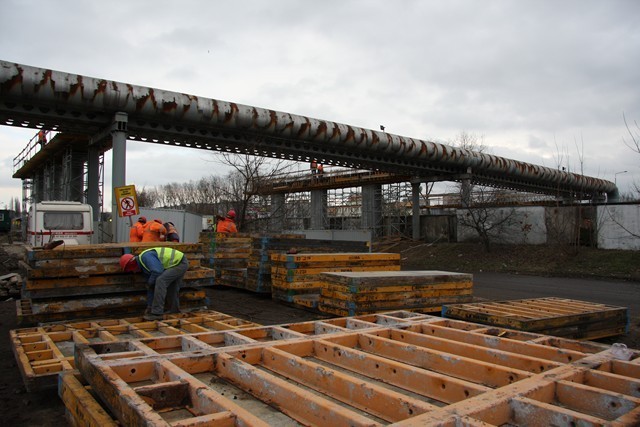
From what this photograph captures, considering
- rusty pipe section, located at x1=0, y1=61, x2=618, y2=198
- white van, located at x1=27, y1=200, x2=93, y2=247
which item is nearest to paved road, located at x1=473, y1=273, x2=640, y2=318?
rusty pipe section, located at x1=0, y1=61, x2=618, y2=198

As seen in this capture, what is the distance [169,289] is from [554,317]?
6.34 m

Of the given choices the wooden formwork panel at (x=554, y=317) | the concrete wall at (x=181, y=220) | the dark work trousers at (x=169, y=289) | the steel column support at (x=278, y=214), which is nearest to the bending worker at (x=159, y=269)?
the dark work trousers at (x=169, y=289)

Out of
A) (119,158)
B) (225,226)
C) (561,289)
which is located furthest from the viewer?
(119,158)

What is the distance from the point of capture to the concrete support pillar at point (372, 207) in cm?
3594

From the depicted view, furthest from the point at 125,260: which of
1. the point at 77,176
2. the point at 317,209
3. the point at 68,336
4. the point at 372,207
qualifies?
the point at 317,209

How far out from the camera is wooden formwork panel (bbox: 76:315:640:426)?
2.59 meters

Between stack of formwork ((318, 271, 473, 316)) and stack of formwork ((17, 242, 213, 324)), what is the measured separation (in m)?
2.83

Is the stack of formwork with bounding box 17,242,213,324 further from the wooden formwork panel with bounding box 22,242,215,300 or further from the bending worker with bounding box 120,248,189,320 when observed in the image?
the bending worker with bounding box 120,248,189,320

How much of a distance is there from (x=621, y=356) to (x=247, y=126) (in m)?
17.3

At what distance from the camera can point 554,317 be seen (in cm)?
730

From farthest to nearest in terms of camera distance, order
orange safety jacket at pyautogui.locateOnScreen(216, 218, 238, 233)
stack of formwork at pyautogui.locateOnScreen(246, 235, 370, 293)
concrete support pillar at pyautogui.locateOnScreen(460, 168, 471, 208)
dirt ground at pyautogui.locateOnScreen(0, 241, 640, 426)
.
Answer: concrete support pillar at pyautogui.locateOnScreen(460, 168, 471, 208) → orange safety jacket at pyautogui.locateOnScreen(216, 218, 238, 233) → stack of formwork at pyautogui.locateOnScreen(246, 235, 370, 293) → dirt ground at pyautogui.locateOnScreen(0, 241, 640, 426)

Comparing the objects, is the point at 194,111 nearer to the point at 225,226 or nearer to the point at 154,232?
the point at 225,226

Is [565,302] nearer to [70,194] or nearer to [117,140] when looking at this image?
[117,140]

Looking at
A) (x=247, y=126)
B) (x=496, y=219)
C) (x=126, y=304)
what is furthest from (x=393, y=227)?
(x=126, y=304)
